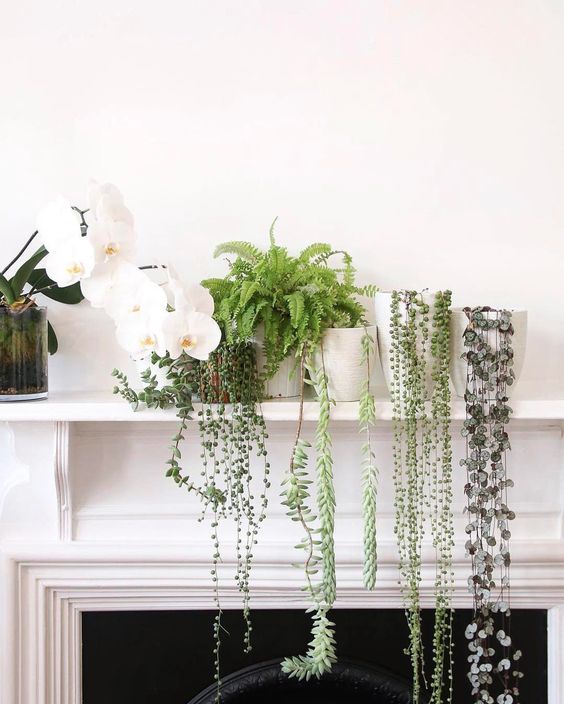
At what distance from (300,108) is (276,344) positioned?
0.58 metres

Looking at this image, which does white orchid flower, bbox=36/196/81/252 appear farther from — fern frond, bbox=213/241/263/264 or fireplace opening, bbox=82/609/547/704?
fireplace opening, bbox=82/609/547/704

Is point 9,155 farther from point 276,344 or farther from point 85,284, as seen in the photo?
→ point 276,344

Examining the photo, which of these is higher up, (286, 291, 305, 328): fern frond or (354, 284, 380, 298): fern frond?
(354, 284, 380, 298): fern frond

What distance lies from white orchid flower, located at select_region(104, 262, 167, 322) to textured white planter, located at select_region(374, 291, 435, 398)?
1.40 feet

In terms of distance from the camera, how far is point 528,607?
1.58 metres

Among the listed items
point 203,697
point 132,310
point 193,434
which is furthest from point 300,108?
point 203,697

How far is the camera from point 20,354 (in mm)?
1341

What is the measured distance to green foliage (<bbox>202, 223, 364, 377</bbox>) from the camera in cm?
127

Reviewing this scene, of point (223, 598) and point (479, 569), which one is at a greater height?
point (479, 569)

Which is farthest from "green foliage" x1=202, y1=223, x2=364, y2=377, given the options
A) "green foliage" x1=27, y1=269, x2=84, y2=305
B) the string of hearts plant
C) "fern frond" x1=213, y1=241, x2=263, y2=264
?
"green foliage" x1=27, y1=269, x2=84, y2=305

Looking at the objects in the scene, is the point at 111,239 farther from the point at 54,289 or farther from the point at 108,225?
the point at 54,289

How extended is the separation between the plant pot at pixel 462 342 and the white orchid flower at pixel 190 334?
457 millimetres

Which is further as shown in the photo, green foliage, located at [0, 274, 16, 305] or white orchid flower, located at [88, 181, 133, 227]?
green foliage, located at [0, 274, 16, 305]

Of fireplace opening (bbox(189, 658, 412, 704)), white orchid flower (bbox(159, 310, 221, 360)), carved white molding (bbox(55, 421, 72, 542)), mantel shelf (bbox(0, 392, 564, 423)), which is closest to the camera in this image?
white orchid flower (bbox(159, 310, 221, 360))
